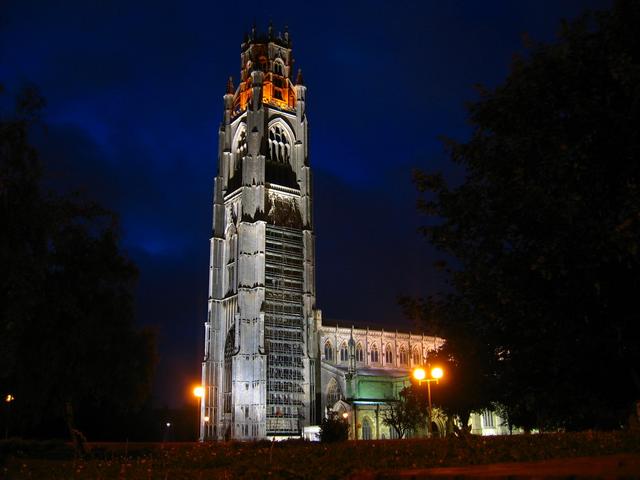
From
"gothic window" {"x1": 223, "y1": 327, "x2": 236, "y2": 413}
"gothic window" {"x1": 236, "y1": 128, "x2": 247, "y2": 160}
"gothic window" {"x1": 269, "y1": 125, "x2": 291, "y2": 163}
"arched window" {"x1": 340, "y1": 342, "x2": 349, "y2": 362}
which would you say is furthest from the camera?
"gothic window" {"x1": 236, "y1": 128, "x2": 247, "y2": 160}

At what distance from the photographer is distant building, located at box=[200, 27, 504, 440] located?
82750mm

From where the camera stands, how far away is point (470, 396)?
178ft

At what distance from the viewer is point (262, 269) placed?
280 ft

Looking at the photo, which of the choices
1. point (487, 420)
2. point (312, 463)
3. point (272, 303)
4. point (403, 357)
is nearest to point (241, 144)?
point (272, 303)

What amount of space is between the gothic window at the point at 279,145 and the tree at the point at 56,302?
6047cm

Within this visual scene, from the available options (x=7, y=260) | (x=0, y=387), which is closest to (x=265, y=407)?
(x=0, y=387)

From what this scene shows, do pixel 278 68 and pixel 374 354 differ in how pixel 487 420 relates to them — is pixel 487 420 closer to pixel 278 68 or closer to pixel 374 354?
pixel 374 354

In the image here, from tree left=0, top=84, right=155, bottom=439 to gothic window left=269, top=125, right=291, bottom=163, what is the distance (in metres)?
60.5

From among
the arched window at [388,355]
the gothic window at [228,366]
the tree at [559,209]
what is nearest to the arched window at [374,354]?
the arched window at [388,355]

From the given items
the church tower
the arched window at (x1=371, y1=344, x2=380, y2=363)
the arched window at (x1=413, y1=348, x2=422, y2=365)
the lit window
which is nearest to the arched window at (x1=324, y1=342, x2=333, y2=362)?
the church tower

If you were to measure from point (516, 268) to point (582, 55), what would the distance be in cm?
494

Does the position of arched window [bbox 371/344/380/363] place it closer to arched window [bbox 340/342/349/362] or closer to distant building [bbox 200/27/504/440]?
distant building [bbox 200/27/504/440]

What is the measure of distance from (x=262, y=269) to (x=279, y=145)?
832 inches

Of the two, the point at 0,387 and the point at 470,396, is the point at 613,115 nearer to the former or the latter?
the point at 0,387
